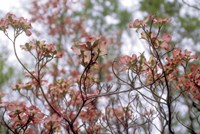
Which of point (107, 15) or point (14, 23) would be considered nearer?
point (14, 23)

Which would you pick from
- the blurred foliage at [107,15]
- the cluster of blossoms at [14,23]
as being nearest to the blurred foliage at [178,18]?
the blurred foliage at [107,15]

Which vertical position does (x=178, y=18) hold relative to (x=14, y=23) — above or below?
above

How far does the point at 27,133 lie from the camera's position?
95.5 inches

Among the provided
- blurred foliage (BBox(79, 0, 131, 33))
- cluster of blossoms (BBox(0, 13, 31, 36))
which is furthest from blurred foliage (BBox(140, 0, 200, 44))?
cluster of blossoms (BBox(0, 13, 31, 36))

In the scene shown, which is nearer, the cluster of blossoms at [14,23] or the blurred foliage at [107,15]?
the cluster of blossoms at [14,23]

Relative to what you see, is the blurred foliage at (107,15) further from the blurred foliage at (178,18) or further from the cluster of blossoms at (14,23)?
the cluster of blossoms at (14,23)

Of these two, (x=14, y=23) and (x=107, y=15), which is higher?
(x=107, y=15)

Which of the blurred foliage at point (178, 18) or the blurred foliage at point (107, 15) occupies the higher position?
the blurred foliage at point (107, 15)

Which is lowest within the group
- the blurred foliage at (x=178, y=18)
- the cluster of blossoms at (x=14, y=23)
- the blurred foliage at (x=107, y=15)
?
the cluster of blossoms at (x=14, y=23)

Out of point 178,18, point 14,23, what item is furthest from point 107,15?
point 14,23

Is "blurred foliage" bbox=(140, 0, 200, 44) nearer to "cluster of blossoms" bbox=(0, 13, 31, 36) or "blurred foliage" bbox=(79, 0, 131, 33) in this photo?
"blurred foliage" bbox=(79, 0, 131, 33)

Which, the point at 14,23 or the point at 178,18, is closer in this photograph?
the point at 14,23

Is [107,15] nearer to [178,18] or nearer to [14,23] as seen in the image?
[178,18]

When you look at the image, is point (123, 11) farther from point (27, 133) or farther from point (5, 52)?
point (27, 133)
